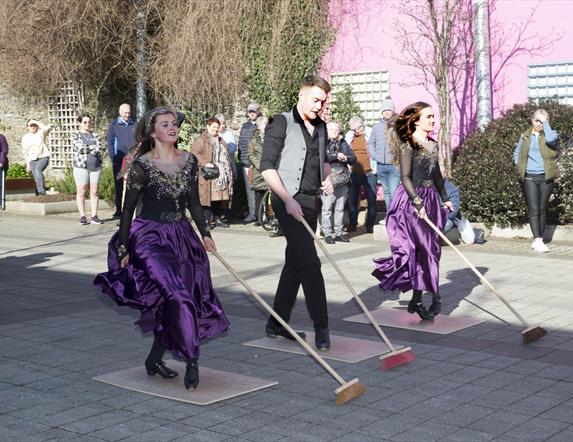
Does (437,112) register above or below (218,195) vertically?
above

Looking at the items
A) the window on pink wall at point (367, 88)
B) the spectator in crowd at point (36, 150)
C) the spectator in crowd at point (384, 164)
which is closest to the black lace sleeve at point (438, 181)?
the spectator in crowd at point (384, 164)

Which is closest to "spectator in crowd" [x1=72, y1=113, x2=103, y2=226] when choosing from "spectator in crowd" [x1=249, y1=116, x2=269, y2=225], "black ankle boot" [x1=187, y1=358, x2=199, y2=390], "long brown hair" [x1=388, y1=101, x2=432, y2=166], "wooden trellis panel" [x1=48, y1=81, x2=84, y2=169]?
"spectator in crowd" [x1=249, y1=116, x2=269, y2=225]

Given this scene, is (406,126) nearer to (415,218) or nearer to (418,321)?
(415,218)

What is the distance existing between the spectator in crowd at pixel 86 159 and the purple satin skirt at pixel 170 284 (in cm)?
1036

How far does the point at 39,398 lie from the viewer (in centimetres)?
612

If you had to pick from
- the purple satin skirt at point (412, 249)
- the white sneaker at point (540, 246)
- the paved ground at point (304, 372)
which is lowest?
the paved ground at point (304, 372)

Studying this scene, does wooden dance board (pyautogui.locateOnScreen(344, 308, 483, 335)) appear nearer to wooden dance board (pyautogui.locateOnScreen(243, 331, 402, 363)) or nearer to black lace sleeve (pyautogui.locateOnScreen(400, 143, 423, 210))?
wooden dance board (pyautogui.locateOnScreen(243, 331, 402, 363))

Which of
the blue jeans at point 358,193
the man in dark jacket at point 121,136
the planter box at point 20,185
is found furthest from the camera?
the planter box at point 20,185

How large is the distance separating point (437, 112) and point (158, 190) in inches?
479

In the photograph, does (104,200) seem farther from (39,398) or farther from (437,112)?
(39,398)

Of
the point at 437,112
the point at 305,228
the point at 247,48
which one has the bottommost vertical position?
the point at 305,228

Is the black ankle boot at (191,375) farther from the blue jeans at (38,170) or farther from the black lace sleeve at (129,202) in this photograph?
the blue jeans at (38,170)

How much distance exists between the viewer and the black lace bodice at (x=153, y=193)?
6332 mm

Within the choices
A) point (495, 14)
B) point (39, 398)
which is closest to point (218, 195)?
point (495, 14)
